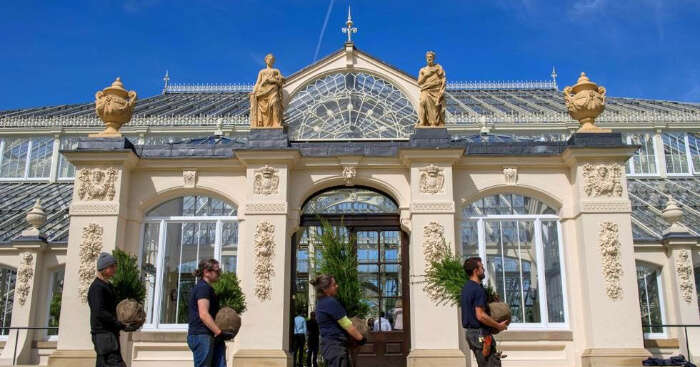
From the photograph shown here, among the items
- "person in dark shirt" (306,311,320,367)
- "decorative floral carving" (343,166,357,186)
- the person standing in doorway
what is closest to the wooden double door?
"decorative floral carving" (343,166,357,186)

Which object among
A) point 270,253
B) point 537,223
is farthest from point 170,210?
point 537,223

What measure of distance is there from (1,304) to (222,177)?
33.1 feet

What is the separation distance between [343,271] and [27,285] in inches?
433

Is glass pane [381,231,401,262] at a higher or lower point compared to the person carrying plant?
higher

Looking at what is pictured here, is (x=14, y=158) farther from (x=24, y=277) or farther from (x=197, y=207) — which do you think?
A: (x=197, y=207)

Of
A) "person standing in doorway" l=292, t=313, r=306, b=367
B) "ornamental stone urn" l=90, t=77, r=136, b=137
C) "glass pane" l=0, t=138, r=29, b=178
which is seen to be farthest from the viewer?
"glass pane" l=0, t=138, r=29, b=178

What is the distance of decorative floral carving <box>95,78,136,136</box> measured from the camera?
41.1 ft

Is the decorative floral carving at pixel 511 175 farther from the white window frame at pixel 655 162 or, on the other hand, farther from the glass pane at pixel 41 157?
the glass pane at pixel 41 157

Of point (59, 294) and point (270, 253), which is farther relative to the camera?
point (59, 294)

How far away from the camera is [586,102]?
40.2 feet

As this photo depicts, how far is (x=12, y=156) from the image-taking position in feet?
91.6

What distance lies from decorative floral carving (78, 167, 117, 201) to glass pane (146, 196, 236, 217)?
110 cm

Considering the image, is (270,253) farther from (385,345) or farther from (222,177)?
(385,345)

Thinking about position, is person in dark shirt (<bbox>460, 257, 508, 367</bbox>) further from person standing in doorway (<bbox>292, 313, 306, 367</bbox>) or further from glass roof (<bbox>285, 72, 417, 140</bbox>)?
glass roof (<bbox>285, 72, 417, 140</bbox>)
